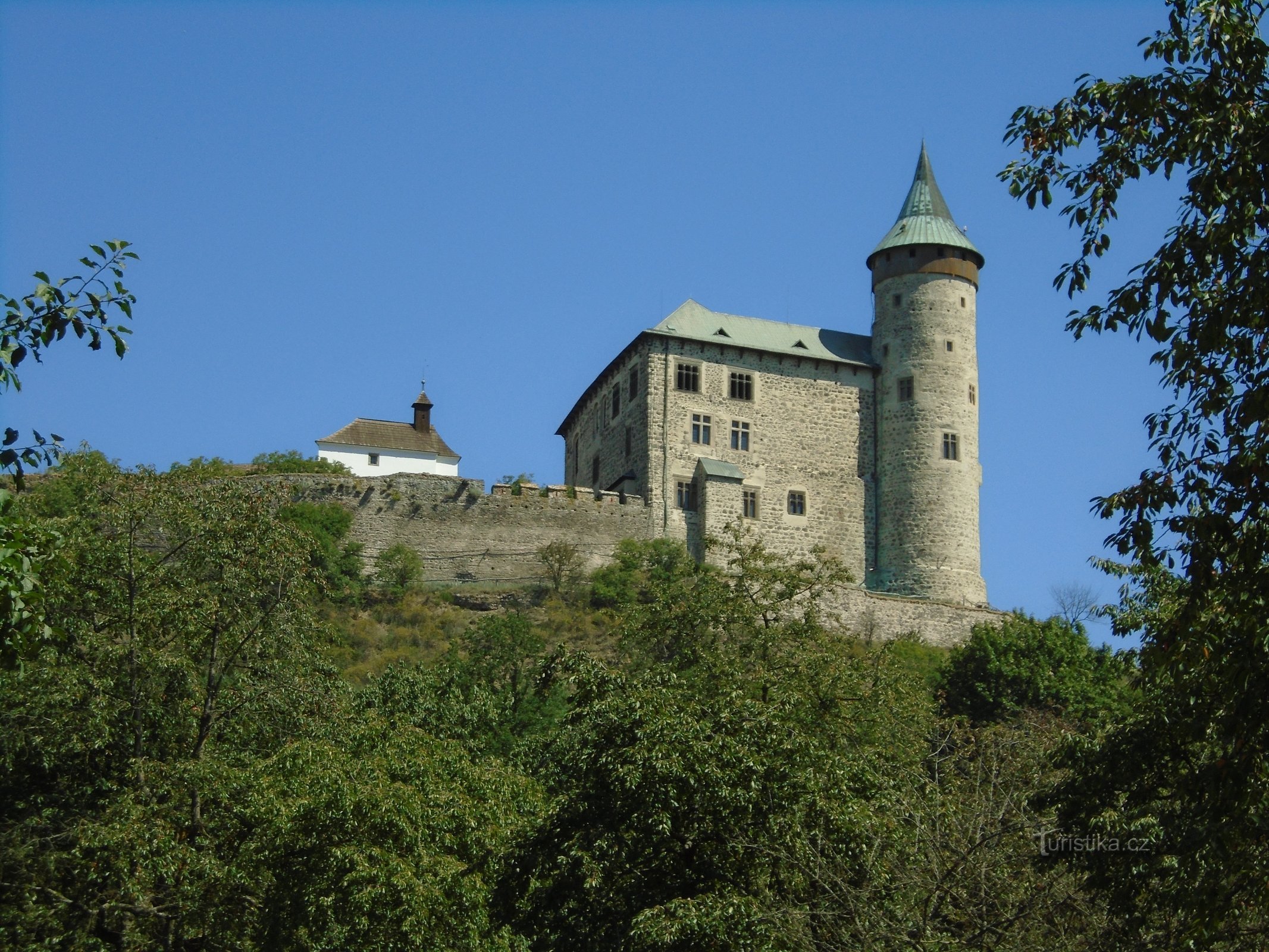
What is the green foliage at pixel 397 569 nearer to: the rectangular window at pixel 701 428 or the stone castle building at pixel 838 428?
the stone castle building at pixel 838 428

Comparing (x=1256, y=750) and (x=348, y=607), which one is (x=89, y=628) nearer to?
(x=1256, y=750)

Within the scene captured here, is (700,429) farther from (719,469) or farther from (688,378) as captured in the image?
(688,378)

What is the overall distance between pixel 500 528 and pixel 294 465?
10.3 meters

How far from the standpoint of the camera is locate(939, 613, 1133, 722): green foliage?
135ft

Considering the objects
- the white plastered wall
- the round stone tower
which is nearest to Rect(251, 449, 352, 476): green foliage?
the white plastered wall

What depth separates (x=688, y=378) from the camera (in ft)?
177

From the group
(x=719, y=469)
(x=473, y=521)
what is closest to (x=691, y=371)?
(x=719, y=469)

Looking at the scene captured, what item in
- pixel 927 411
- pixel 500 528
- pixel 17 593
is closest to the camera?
pixel 17 593

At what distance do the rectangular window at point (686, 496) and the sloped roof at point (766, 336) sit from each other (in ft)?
17.4

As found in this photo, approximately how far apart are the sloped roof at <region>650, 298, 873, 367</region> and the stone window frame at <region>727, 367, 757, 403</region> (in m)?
0.86

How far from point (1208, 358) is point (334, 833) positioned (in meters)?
12.5

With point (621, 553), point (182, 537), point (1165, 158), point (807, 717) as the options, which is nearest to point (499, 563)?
point (621, 553)

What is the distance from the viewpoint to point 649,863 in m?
15.6

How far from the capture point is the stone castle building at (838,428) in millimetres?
52781
